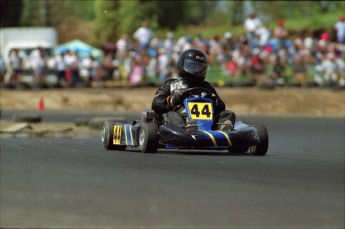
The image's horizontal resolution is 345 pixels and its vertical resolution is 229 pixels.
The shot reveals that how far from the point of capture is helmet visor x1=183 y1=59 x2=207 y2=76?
894cm

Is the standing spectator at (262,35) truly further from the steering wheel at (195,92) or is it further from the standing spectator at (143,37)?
the steering wheel at (195,92)

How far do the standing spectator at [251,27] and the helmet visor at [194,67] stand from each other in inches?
553

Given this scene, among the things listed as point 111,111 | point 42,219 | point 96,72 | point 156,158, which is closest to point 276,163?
point 156,158

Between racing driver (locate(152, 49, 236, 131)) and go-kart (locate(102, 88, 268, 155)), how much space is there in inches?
2.2

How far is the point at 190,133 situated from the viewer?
27.4 ft

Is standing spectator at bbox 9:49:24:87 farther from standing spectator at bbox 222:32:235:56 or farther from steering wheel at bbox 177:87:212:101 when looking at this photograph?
steering wheel at bbox 177:87:212:101

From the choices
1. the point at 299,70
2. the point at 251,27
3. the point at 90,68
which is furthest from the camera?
→ the point at 90,68

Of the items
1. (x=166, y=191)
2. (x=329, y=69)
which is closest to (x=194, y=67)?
(x=166, y=191)

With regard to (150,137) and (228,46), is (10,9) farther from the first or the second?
(150,137)

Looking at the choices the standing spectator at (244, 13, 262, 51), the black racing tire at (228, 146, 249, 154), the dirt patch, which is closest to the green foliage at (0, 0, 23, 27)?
the dirt patch

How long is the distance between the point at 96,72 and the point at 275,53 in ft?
20.7

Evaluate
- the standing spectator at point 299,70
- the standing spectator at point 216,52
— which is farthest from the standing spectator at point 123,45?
the standing spectator at point 299,70

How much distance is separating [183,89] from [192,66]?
0.25 m

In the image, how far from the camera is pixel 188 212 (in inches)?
217
